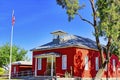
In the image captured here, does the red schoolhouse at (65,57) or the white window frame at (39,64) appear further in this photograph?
the white window frame at (39,64)

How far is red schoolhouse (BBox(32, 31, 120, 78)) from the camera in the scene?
36625 mm

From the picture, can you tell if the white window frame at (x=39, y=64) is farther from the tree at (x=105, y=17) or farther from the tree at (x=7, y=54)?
the tree at (x=7, y=54)

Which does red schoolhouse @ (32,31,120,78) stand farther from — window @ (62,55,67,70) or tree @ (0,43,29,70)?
tree @ (0,43,29,70)

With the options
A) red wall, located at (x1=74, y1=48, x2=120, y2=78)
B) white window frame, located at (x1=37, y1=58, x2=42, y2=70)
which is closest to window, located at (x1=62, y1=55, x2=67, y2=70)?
red wall, located at (x1=74, y1=48, x2=120, y2=78)

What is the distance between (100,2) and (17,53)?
180 feet

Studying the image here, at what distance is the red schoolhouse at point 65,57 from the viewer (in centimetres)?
3662

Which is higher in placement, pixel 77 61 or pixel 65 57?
pixel 65 57

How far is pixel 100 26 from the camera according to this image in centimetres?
2980

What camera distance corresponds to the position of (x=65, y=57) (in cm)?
3750

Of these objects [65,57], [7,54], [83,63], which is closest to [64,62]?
[65,57]

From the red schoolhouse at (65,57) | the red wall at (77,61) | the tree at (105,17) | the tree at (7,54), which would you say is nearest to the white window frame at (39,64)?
the red schoolhouse at (65,57)

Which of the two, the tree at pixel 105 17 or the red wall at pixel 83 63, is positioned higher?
the tree at pixel 105 17

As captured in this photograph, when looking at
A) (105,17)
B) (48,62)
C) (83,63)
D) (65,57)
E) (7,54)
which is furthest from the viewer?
(7,54)

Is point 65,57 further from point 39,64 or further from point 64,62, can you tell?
point 39,64
